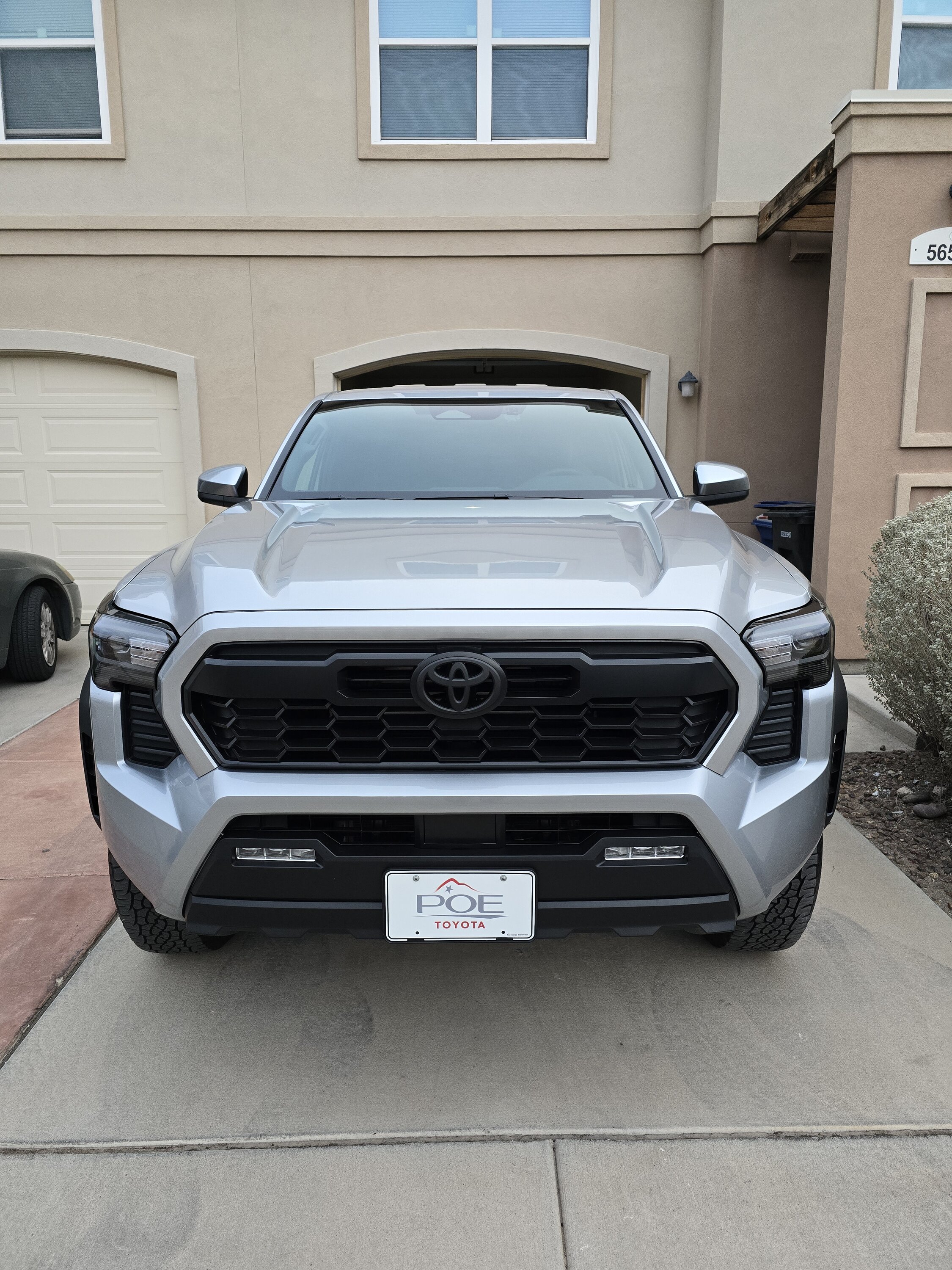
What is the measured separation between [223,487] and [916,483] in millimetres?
4726

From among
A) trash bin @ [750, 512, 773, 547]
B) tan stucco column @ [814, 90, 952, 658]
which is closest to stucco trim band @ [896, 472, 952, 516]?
tan stucco column @ [814, 90, 952, 658]

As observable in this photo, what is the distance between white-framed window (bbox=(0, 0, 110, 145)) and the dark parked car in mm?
4520

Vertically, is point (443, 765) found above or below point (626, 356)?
below

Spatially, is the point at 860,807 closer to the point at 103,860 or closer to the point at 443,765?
the point at 443,765

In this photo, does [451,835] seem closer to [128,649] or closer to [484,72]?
[128,649]

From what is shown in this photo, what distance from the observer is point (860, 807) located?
157 inches

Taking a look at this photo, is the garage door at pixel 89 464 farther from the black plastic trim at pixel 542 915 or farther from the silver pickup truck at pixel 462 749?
the black plastic trim at pixel 542 915

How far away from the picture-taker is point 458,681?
6.51ft

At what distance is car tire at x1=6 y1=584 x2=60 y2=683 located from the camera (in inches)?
247

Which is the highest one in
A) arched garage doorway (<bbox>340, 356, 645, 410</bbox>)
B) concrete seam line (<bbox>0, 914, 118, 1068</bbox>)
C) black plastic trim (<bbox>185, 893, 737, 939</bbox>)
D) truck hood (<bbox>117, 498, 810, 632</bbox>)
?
arched garage doorway (<bbox>340, 356, 645, 410</bbox>)

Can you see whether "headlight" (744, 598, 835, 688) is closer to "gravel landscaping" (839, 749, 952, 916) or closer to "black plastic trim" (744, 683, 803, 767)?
"black plastic trim" (744, 683, 803, 767)

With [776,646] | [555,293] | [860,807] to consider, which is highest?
[555,293]

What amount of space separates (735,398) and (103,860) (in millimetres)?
6848

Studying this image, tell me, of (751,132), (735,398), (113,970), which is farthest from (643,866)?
(751,132)
